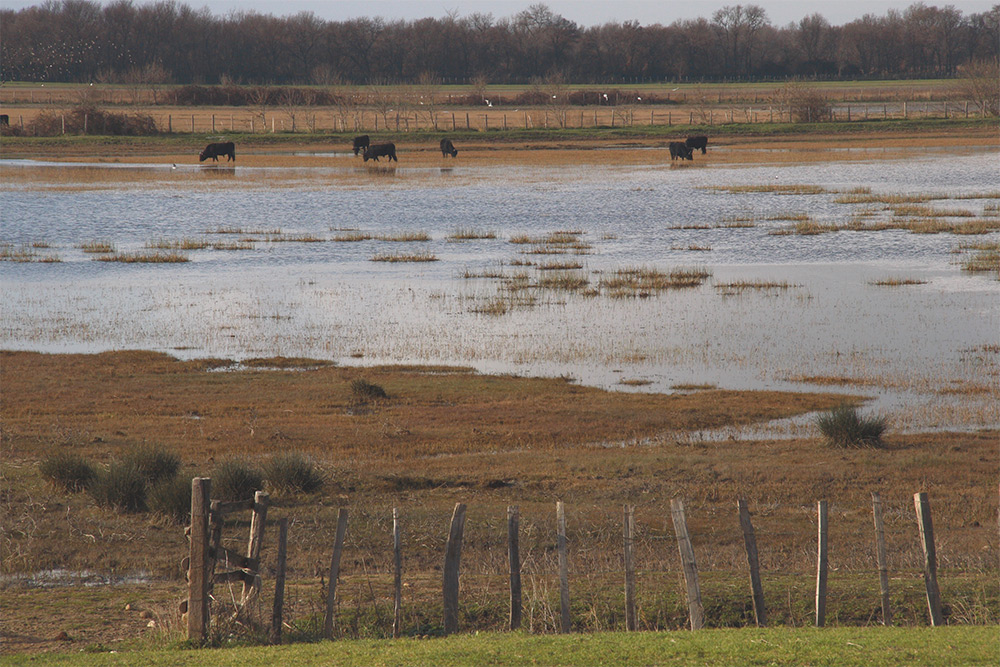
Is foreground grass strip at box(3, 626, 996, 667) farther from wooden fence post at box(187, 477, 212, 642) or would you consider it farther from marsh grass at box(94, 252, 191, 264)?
marsh grass at box(94, 252, 191, 264)

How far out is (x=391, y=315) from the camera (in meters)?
25.9

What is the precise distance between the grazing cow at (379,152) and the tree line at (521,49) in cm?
6779

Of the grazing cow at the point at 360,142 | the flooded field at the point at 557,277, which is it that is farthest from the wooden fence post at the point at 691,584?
the grazing cow at the point at 360,142

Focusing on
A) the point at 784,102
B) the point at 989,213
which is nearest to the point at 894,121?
the point at 784,102

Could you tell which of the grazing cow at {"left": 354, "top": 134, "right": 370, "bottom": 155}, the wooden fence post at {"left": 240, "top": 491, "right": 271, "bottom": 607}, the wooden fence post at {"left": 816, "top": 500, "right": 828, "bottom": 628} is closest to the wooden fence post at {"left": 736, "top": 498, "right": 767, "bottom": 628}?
the wooden fence post at {"left": 816, "top": 500, "right": 828, "bottom": 628}

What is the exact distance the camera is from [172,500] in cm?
1234

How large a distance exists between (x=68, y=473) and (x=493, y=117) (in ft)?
276

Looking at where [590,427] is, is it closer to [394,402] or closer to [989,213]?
[394,402]

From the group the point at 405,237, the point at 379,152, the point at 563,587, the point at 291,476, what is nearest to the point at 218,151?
the point at 379,152

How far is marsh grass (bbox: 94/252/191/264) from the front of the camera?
110 feet

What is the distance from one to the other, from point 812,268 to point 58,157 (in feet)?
180

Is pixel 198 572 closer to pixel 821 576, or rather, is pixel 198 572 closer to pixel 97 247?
pixel 821 576

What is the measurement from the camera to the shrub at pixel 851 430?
14930 millimetres

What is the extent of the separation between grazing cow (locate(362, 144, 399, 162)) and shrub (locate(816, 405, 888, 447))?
5339 centimetres
